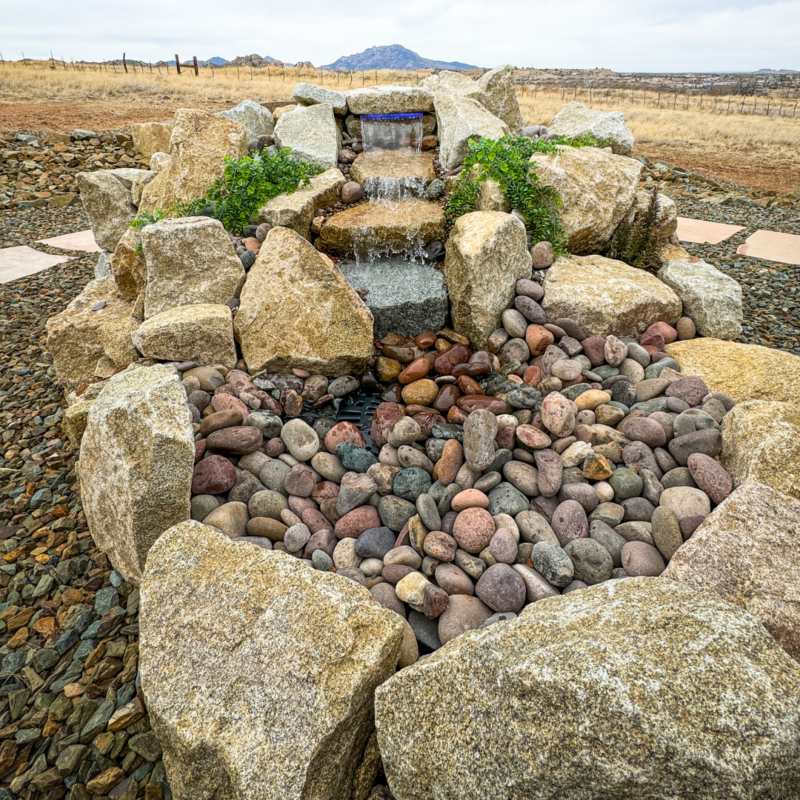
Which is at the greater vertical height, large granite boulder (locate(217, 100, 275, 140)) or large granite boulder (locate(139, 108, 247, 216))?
large granite boulder (locate(217, 100, 275, 140))

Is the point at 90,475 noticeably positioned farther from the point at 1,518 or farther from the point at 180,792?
the point at 180,792

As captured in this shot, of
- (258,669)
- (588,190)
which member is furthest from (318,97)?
(258,669)

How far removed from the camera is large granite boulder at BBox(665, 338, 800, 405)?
390 centimetres

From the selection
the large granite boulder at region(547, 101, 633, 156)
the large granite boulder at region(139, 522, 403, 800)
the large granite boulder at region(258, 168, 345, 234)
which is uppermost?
the large granite boulder at region(547, 101, 633, 156)

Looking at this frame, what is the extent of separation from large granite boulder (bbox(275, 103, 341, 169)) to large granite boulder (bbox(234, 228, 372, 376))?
2.78 m

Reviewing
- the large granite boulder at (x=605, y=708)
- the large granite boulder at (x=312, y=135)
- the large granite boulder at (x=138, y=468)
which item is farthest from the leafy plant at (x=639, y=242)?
the large granite boulder at (x=138, y=468)

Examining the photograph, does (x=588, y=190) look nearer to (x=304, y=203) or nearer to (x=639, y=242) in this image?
(x=639, y=242)

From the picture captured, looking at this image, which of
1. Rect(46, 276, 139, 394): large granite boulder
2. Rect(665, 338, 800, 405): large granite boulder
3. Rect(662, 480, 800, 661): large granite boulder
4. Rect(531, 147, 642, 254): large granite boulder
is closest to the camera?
Rect(662, 480, 800, 661): large granite boulder

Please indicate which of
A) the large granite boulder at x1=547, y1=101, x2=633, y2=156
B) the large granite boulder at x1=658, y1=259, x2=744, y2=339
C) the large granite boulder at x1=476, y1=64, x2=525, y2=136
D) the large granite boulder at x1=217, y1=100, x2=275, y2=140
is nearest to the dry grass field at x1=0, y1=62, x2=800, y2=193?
the large granite boulder at x1=547, y1=101, x2=633, y2=156

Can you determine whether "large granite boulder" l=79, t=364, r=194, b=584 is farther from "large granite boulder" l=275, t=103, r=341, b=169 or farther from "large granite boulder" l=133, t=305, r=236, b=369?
"large granite boulder" l=275, t=103, r=341, b=169

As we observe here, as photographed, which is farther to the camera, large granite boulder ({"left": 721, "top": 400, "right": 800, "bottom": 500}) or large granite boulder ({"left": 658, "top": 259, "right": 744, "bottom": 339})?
large granite boulder ({"left": 658, "top": 259, "right": 744, "bottom": 339})

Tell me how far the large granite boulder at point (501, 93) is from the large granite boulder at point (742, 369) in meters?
5.06

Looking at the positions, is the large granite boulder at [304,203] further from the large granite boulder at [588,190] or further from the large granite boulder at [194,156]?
the large granite boulder at [588,190]

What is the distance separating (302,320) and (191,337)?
91 cm
